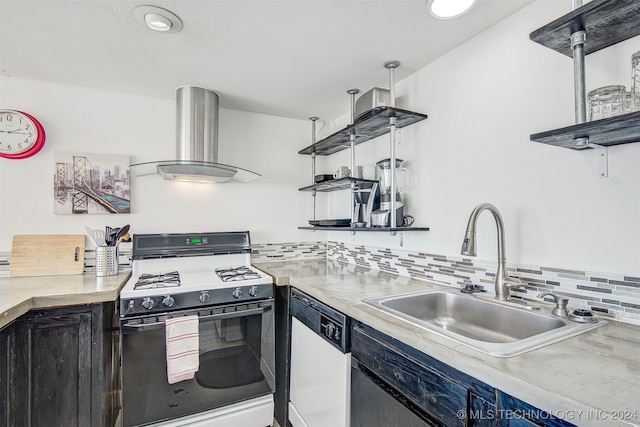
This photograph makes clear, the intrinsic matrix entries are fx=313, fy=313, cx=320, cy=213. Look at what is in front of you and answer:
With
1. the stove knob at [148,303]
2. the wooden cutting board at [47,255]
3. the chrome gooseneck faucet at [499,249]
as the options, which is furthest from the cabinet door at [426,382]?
the wooden cutting board at [47,255]

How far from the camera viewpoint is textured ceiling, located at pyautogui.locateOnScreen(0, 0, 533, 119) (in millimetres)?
1336

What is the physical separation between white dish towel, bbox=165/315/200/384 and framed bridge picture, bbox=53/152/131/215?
985 mm

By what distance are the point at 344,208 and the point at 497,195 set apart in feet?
4.33

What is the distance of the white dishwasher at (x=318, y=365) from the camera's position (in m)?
1.36

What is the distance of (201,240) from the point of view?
231cm

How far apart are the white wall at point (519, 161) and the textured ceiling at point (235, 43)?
4.9 inches

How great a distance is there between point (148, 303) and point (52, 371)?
498 mm

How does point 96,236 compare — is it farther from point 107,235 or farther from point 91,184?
point 91,184

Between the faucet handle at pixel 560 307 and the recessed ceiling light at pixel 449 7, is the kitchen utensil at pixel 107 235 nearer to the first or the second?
the recessed ceiling light at pixel 449 7

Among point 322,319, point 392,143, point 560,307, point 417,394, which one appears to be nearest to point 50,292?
point 322,319

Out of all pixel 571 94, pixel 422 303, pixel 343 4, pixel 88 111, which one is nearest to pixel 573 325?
pixel 422 303

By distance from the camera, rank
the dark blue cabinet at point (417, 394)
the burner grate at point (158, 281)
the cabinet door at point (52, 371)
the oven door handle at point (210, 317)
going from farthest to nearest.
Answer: the burner grate at point (158, 281) < the oven door handle at point (210, 317) < the cabinet door at point (52, 371) < the dark blue cabinet at point (417, 394)

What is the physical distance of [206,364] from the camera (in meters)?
1.80

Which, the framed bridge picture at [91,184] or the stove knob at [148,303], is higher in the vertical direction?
the framed bridge picture at [91,184]
